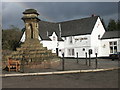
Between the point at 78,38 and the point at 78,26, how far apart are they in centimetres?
369

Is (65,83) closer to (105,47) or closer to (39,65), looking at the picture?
(39,65)

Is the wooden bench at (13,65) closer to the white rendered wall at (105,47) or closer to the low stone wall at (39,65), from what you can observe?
the low stone wall at (39,65)

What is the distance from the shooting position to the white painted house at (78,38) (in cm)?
4050

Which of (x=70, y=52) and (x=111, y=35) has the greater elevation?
(x=111, y=35)

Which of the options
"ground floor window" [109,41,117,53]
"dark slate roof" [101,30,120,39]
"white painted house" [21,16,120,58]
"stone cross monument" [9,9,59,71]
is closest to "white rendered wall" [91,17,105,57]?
"white painted house" [21,16,120,58]

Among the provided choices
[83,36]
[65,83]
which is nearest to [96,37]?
[83,36]

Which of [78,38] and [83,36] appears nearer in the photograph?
[83,36]

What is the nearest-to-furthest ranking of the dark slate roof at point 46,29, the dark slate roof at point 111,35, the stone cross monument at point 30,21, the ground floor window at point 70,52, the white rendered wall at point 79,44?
the stone cross monument at point 30,21 → the dark slate roof at point 111,35 → the white rendered wall at point 79,44 → the dark slate roof at point 46,29 → the ground floor window at point 70,52

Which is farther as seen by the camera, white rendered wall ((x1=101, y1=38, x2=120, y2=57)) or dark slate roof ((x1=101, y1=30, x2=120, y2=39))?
white rendered wall ((x1=101, y1=38, x2=120, y2=57))

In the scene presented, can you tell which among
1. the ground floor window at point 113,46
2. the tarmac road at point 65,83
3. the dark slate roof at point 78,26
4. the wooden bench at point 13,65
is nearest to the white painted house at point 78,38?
the dark slate roof at point 78,26

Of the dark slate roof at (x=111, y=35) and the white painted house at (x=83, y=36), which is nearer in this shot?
the dark slate roof at (x=111, y=35)

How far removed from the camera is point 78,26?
4453 cm

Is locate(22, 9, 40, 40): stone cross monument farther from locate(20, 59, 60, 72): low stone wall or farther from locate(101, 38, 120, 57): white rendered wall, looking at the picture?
locate(101, 38, 120, 57): white rendered wall

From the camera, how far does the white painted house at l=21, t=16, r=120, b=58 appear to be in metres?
40.5
